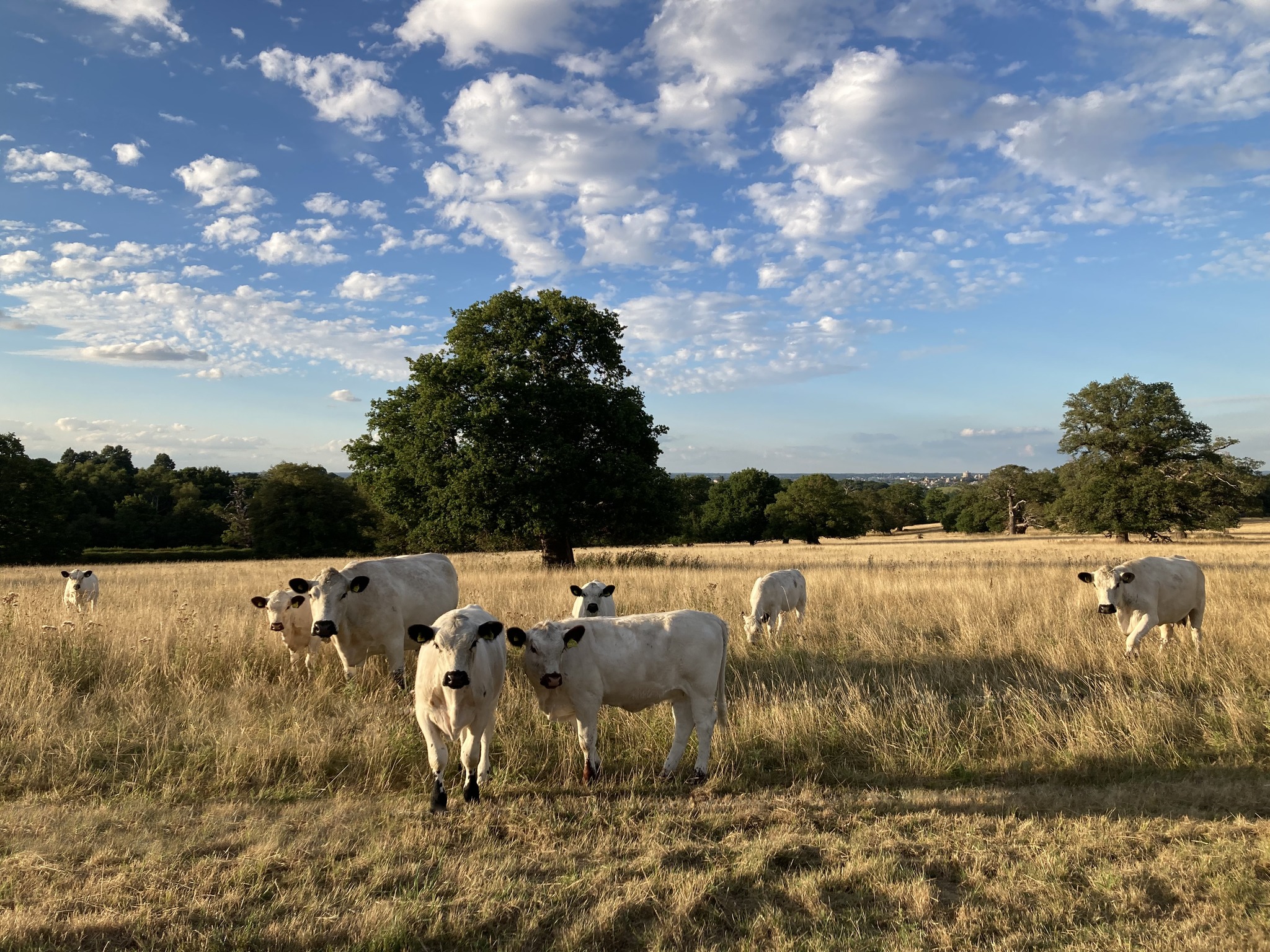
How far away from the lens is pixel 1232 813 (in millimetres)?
5480

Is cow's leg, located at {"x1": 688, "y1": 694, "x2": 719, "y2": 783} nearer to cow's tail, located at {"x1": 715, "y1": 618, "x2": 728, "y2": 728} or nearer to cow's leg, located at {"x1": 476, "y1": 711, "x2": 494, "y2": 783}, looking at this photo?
cow's tail, located at {"x1": 715, "y1": 618, "x2": 728, "y2": 728}

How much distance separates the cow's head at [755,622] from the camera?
12.2 metres

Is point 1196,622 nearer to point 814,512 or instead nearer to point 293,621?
point 293,621

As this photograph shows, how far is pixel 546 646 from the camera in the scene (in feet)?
20.3

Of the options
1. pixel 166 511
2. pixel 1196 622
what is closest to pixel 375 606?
pixel 1196 622

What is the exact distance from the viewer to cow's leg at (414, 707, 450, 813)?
5625 mm

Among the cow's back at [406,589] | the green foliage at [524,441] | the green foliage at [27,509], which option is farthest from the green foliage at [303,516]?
the cow's back at [406,589]

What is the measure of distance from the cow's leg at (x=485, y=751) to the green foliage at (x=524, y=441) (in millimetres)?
18749

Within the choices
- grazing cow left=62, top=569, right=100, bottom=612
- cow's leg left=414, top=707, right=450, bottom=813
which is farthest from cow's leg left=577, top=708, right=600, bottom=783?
grazing cow left=62, top=569, right=100, bottom=612

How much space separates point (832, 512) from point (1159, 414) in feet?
108

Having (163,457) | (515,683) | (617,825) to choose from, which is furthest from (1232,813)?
(163,457)

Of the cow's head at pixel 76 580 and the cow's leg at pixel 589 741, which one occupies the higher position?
the cow's head at pixel 76 580

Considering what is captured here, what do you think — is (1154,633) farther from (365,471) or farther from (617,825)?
(365,471)

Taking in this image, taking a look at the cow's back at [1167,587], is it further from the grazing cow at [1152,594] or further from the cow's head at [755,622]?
the cow's head at [755,622]
